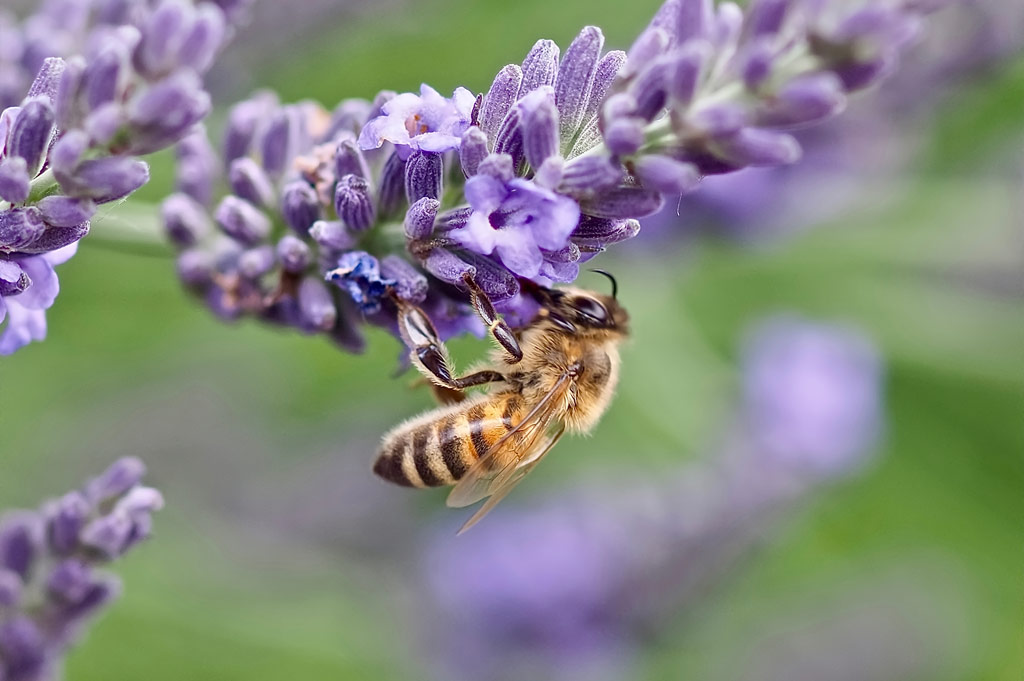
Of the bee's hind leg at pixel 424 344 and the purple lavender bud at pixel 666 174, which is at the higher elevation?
the purple lavender bud at pixel 666 174

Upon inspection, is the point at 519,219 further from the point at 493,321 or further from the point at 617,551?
the point at 617,551

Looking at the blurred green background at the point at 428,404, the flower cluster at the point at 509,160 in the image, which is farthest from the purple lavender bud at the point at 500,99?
the blurred green background at the point at 428,404

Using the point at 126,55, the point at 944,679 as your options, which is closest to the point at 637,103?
the point at 126,55

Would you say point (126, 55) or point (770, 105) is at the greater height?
point (770, 105)

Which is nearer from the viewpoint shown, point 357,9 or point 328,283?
point 328,283

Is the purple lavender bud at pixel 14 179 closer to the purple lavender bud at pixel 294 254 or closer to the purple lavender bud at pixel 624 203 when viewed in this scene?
the purple lavender bud at pixel 294 254

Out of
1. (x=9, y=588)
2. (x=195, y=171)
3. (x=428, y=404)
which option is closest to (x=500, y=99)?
(x=195, y=171)

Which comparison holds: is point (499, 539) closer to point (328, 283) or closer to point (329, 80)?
point (329, 80)
